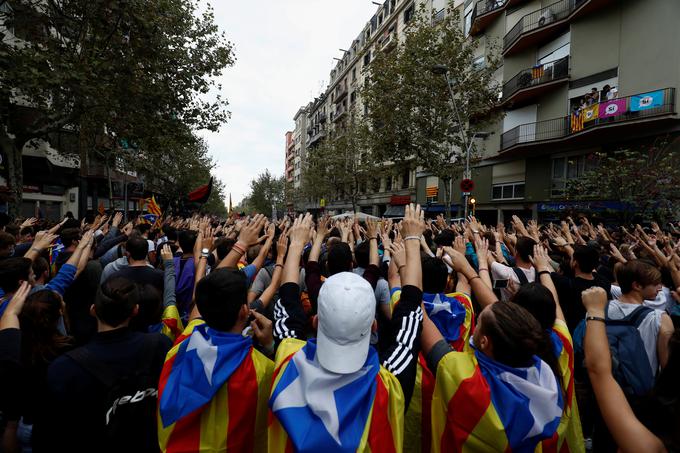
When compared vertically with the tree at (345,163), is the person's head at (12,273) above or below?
below

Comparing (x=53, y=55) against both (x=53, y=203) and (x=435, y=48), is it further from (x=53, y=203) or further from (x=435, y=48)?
(x=53, y=203)

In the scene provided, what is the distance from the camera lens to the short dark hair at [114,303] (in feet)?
6.19

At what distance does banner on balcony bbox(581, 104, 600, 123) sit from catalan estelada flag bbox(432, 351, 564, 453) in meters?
18.2

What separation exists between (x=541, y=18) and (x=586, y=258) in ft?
70.8

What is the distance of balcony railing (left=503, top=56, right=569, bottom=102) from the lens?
19.2 metres

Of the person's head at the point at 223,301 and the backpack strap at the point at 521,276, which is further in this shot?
the backpack strap at the point at 521,276

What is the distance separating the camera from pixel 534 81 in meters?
20.2

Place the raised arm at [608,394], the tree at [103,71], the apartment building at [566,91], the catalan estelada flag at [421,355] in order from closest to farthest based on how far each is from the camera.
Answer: the raised arm at [608,394] → the catalan estelada flag at [421,355] → the tree at [103,71] → the apartment building at [566,91]

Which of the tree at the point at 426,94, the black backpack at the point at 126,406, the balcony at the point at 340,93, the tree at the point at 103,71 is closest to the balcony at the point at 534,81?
the tree at the point at 426,94

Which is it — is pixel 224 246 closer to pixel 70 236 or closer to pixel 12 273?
pixel 70 236

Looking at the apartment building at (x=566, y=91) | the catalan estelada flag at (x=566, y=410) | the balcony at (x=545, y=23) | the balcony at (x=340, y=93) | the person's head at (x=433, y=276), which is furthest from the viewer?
the balcony at (x=340, y=93)

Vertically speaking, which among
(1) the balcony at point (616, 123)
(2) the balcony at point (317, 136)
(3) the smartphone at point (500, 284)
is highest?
(2) the balcony at point (317, 136)

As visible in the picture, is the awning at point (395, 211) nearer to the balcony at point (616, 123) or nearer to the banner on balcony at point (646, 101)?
the balcony at point (616, 123)

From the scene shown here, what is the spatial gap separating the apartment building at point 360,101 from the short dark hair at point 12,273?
21399 mm
